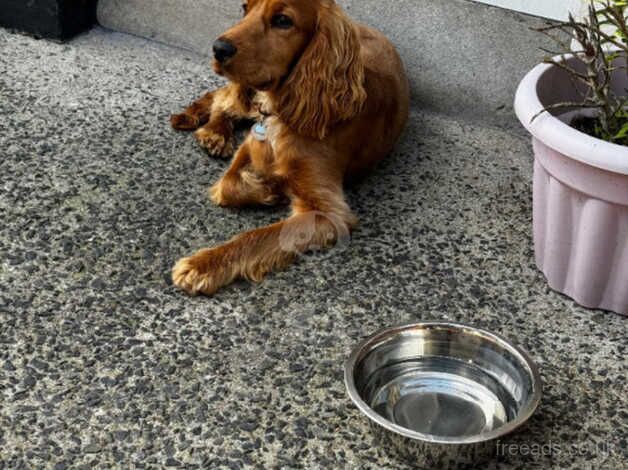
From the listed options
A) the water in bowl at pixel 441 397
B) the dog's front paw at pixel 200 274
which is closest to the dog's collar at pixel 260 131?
the dog's front paw at pixel 200 274

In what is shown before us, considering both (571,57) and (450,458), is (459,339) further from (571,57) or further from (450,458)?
(571,57)

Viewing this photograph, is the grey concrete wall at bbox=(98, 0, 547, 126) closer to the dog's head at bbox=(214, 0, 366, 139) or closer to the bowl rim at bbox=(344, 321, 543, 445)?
the dog's head at bbox=(214, 0, 366, 139)

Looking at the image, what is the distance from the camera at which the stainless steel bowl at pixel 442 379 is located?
2.05 meters

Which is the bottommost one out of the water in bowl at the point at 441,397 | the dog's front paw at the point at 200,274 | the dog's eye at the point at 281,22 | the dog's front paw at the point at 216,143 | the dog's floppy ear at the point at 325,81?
the water in bowl at the point at 441,397

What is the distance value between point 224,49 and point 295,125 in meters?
0.35

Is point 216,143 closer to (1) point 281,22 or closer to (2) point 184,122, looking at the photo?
(2) point 184,122

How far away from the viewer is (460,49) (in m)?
3.37

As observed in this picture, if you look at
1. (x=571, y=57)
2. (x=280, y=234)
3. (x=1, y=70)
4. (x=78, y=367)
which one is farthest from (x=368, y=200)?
(x=1, y=70)

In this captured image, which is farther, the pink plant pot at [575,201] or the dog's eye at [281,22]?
the dog's eye at [281,22]

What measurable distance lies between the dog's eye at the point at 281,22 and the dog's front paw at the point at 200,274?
2.25 ft

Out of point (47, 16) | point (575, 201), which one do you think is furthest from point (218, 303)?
point (47, 16)

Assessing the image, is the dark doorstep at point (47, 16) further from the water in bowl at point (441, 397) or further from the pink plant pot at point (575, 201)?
the water in bowl at point (441, 397)

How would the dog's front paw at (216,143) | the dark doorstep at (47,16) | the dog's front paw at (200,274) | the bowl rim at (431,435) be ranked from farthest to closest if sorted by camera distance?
the dark doorstep at (47,16) → the dog's front paw at (216,143) → the dog's front paw at (200,274) → the bowl rim at (431,435)

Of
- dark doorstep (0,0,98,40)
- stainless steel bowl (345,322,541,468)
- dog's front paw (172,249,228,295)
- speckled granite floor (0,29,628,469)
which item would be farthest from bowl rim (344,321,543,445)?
dark doorstep (0,0,98,40)
